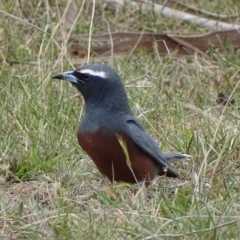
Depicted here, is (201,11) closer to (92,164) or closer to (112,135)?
(92,164)

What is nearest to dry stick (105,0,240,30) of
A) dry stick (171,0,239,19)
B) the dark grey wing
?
dry stick (171,0,239,19)

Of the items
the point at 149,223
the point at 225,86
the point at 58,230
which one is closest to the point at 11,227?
the point at 58,230

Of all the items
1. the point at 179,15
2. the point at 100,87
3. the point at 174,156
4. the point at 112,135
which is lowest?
the point at 174,156

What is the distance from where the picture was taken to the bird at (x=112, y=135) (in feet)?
19.6

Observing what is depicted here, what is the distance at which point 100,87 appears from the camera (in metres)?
6.28

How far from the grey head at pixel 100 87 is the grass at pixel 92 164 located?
21.2 inches

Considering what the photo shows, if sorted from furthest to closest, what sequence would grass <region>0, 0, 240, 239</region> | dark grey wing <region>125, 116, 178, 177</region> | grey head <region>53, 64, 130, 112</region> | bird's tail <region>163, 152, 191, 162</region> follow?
bird's tail <region>163, 152, 191, 162</region> < grey head <region>53, 64, 130, 112</region> < dark grey wing <region>125, 116, 178, 177</region> < grass <region>0, 0, 240, 239</region>

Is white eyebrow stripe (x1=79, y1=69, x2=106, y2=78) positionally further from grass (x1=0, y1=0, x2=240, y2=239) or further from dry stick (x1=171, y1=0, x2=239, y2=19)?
dry stick (x1=171, y1=0, x2=239, y2=19)

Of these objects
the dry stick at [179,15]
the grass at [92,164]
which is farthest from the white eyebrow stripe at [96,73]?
the dry stick at [179,15]

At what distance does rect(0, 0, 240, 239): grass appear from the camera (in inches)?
212

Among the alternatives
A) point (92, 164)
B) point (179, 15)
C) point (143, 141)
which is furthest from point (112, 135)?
point (179, 15)

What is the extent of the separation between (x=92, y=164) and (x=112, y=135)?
90 cm

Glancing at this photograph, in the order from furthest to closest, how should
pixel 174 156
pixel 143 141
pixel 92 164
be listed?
pixel 92 164 < pixel 174 156 < pixel 143 141

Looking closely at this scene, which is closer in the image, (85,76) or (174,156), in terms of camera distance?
(85,76)
